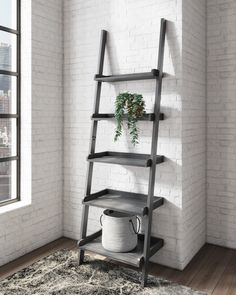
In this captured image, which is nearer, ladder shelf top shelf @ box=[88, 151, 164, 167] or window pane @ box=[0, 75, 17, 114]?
ladder shelf top shelf @ box=[88, 151, 164, 167]

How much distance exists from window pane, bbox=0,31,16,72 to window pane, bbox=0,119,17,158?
1.64 feet

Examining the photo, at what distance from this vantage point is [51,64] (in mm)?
3166

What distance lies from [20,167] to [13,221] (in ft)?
1.72

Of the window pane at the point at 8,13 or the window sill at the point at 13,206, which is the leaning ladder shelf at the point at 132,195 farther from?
the window pane at the point at 8,13

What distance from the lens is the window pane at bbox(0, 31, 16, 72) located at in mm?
2887

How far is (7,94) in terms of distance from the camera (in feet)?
9.68

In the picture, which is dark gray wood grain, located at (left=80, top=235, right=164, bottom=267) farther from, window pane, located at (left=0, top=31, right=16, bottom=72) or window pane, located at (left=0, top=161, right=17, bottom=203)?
window pane, located at (left=0, top=31, right=16, bottom=72)

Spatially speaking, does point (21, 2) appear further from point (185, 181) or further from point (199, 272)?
point (199, 272)

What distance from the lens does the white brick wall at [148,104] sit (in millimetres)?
2617

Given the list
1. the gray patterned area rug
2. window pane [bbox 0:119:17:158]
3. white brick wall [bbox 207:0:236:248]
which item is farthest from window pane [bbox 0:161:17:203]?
white brick wall [bbox 207:0:236:248]

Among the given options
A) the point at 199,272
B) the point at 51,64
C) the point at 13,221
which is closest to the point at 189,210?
the point at 199,272

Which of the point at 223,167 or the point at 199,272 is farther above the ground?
the point at 223,167

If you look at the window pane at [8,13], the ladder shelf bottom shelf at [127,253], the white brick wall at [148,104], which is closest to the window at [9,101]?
the window pane at [8,13]

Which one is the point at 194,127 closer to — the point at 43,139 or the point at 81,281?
the point at 43,139
